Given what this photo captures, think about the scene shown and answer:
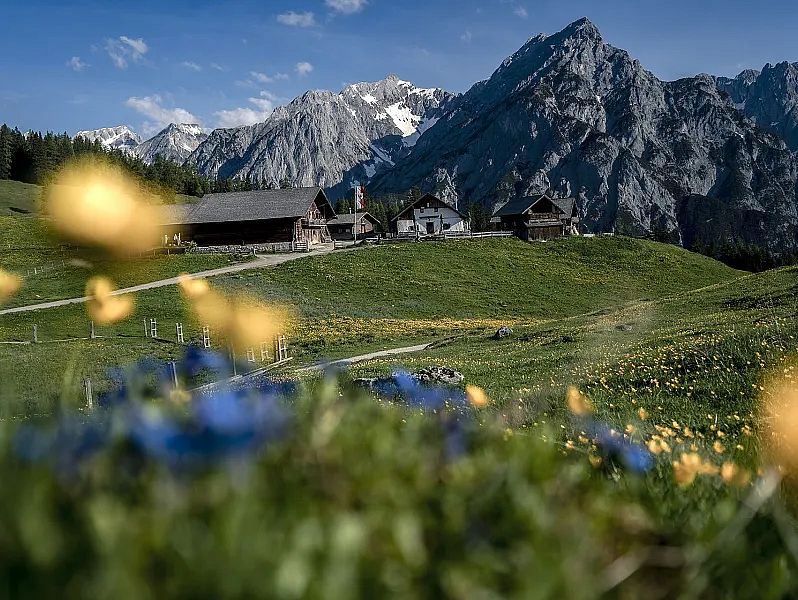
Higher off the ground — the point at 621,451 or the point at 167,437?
the point at 167,437

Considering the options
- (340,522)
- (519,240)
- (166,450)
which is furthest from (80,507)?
(519,240)

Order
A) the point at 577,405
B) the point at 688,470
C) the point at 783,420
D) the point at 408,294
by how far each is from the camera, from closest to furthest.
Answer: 1. the point at 688,470
2. the point at 577,405
3. the point at 783,420
4. the point at 408,294

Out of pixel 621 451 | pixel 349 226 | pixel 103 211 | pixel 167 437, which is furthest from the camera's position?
pixel 349 226

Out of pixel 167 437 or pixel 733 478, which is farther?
pixel 733 478

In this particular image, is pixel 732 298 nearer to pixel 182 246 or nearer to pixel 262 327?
pixel 262 327

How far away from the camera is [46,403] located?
256 cm

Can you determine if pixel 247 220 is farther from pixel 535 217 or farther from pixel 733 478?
pixel 733 478

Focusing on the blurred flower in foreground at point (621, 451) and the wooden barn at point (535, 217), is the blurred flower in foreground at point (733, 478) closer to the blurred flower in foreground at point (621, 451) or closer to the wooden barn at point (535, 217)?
the blurred flower in foreground at point (621, 451)

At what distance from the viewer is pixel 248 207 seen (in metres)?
73.4

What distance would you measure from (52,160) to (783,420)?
13526cm

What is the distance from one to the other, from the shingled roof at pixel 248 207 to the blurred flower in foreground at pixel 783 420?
64.8 m

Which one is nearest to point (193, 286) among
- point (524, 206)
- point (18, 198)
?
point (524, 206)

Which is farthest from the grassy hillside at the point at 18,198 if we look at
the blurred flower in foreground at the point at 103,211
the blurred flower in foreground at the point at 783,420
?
the blurred flower in foreground at the point at 783,420

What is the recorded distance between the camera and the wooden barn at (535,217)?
84.5 m
